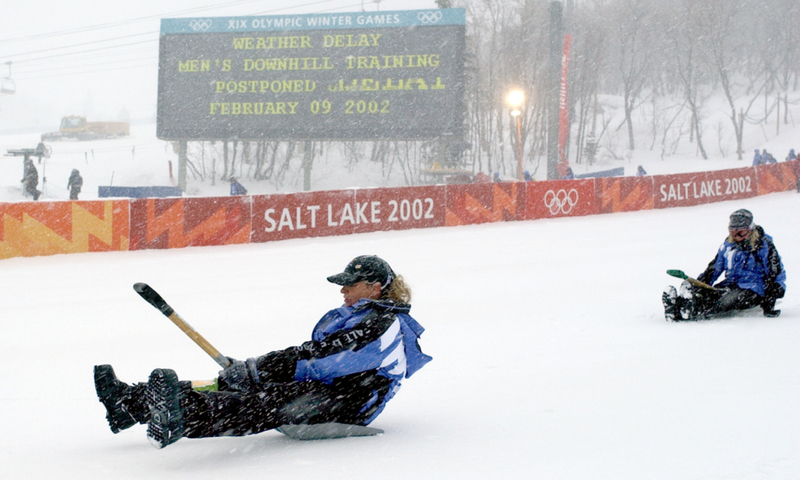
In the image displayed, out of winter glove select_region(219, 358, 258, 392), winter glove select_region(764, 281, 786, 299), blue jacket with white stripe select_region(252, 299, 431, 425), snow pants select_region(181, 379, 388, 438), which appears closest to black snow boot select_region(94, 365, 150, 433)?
snow pants select_region(181, 379, 388, 438)

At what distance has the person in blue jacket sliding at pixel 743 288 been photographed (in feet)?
26.7

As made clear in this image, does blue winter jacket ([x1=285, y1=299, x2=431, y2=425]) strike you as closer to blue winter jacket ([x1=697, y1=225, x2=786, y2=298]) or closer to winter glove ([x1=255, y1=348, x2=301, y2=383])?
winter glove ([x1=255, y1=348, x2=301, y2=383])

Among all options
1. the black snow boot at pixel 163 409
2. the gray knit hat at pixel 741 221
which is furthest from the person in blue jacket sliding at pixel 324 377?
the gray knit hat at pixel 741 221

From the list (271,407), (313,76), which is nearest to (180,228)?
(313,76)

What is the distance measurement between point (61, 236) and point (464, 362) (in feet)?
33.0

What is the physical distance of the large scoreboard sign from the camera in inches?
978

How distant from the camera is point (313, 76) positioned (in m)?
25.4

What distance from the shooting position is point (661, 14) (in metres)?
70.6

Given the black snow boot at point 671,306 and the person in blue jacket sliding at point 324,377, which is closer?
the person in blue jacket sliding at point 324,377

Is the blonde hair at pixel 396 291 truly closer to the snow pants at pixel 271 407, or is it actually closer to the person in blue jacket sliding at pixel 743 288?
the snow pants at pixel 271 407

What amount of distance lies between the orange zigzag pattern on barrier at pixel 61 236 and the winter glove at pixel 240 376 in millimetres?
11276

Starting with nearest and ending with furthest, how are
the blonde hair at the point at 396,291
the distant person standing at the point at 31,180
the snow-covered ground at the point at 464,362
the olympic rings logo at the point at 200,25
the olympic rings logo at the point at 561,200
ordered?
1. the snow-covered ground at the point at 464,362
2. the blonde hair at the point at 396,291
3. the olympic rings logo at the point at 561,200
4. the olympic rings logo at the point at 200,25
5. the distant person standing at the point at 31,180

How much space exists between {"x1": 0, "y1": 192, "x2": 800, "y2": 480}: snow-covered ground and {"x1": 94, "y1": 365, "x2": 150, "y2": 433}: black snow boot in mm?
271

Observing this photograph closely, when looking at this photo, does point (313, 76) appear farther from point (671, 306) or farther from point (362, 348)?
point (362, 348)
